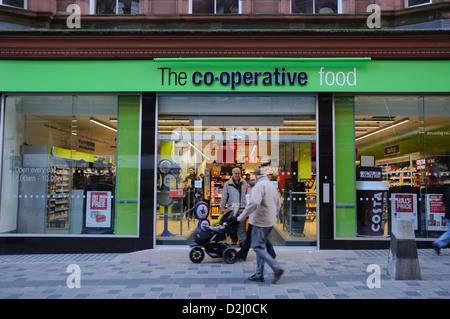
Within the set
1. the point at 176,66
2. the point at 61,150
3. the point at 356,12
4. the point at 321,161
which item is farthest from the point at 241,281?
the point at 356,12

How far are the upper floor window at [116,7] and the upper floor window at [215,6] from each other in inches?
59.1

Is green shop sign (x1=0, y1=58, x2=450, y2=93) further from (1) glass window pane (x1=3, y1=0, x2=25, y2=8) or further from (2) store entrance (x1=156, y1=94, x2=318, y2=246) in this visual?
(1) glass window pane (x1=3, y1=0, x2=25, y2=8)

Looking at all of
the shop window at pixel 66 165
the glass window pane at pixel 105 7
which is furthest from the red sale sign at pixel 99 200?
the glass window pane at pixel 105 7

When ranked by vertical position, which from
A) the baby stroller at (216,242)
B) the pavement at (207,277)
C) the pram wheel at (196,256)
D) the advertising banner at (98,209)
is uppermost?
the advertising banner at (98,209)

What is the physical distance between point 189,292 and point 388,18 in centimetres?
789

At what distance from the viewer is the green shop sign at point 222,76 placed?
8758 mm

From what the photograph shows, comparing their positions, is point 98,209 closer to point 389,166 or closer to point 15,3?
point 15,3

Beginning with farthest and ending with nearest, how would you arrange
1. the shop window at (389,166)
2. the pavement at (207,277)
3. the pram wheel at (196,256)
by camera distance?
1. the shop window at (389,166)
2. the pram wheel at (196,256)
3. the pavement at (207,277)

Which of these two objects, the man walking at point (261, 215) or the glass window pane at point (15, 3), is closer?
the man walking at point (261, 215)

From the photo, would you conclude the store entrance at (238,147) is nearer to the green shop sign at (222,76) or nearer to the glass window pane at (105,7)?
the green shop sign at (222,76)

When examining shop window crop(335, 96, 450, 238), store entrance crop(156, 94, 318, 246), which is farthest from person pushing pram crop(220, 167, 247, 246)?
shop window crop(335, 96, 450, 238)

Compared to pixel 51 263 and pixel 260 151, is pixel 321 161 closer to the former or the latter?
pixel 260 151

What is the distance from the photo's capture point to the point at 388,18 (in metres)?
9.12

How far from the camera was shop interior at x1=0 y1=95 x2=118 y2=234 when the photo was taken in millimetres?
9180
